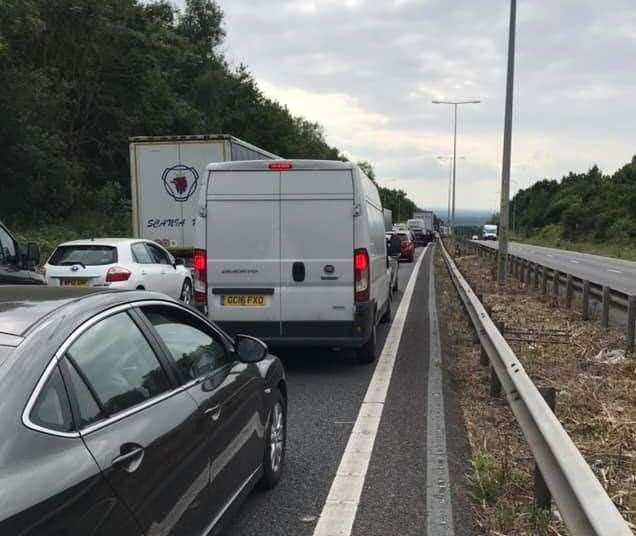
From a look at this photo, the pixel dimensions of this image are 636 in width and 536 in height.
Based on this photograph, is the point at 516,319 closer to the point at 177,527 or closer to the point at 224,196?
the point at 224,196

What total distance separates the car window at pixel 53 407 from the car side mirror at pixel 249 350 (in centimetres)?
165

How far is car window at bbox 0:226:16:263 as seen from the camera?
8531 mm


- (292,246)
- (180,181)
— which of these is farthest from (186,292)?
(292,246)

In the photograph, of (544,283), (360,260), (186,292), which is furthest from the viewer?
(544,283)

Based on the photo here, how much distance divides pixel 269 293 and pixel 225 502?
470cm

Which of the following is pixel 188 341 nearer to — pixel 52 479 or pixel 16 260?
pixel 52 479

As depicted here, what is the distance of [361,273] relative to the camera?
315 inches

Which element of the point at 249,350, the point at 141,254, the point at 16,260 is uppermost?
the point at 16,260

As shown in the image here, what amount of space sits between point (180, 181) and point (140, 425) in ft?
43.0

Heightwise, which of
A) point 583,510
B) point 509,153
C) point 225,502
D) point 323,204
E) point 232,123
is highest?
point 232,123

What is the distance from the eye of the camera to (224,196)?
799cm

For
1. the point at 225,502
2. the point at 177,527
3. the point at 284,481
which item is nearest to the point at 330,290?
the point at 284,481

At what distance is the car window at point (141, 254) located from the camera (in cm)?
1230

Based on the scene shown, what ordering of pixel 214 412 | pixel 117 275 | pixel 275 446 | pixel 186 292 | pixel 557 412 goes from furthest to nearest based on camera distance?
pixel 186 292 < pixel 117 275 < pixel 557 412 < pixel 275 446 < pixel 214 412
